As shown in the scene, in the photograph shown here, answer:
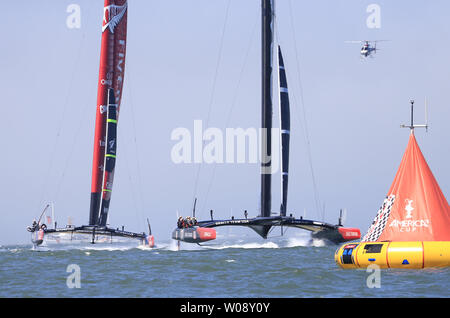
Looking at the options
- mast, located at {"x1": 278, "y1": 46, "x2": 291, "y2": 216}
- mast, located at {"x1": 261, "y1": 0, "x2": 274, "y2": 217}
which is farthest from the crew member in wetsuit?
mast, located at {"x1": 278, "y1": 46, "x2": 291, "y2": 216}

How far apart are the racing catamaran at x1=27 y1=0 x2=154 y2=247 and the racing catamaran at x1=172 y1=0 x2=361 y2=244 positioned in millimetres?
7826

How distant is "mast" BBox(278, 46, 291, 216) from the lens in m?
39.1

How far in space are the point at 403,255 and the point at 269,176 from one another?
58.8 ft

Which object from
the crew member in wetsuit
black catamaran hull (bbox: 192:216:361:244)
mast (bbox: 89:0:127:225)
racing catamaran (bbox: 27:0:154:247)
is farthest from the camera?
mast (bbox: 89:0:127:225)

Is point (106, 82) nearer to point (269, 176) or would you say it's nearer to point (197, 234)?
point (269, 176)

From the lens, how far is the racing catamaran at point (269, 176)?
37.4 meters

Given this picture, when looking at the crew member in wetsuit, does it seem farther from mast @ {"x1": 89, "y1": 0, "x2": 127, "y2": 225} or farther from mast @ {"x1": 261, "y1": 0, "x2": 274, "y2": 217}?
mast @ {"x1": 89, "y1": 0, "x2": 127, "y2": 225}

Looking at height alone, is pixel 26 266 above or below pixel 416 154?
below

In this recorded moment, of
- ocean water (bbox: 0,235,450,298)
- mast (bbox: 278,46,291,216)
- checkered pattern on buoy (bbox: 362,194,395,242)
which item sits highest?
mast (bbox: 278,46,291,216)
